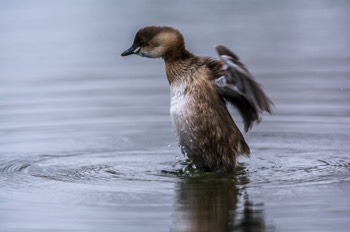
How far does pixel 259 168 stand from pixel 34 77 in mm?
4606

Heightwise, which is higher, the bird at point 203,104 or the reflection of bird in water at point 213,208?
the bird at point 203,104

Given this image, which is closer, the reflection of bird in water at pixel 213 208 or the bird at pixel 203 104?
the reflection of bird in water at pixel 213 208

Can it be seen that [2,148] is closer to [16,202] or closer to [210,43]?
[16,202]

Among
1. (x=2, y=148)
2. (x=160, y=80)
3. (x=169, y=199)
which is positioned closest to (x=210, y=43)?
(x=160, y=80)

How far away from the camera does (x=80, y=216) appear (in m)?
8.28

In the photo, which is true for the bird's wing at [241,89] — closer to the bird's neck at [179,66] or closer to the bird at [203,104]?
the bird at [203,104]

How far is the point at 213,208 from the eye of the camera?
337 inches

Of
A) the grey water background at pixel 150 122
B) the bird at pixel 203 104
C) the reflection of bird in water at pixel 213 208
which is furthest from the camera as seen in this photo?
the bird at pixel 203 104

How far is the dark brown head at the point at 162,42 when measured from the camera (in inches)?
396

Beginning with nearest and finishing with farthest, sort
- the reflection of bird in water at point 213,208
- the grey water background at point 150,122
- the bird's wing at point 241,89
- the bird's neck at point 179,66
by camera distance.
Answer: the reflection of bird in water at point 213,208 < the grey water background at point 150,122 < the bird's wing at point 241,89 < the bird's neck at point 179,66

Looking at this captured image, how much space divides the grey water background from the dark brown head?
3.09ft

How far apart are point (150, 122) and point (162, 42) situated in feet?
5.69

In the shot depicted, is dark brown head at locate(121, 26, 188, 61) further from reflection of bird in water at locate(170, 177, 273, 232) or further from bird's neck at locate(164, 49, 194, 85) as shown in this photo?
reflection of bird in water at locate(170, 177, 273, 232)

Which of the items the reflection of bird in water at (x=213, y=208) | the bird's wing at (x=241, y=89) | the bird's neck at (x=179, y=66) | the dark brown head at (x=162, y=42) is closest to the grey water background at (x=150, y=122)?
the reflection of bird in water at (x=213, y=208)
